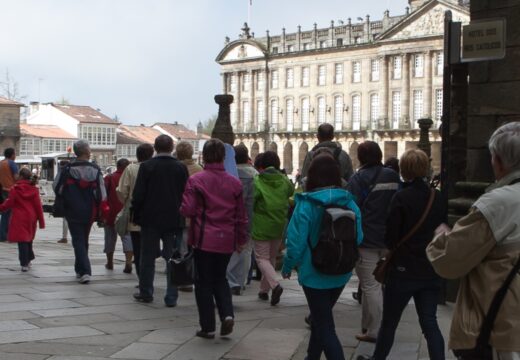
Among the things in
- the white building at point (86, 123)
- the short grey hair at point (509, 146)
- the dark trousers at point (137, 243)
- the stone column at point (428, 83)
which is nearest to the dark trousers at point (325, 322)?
the short grey hair at point (509, 146)

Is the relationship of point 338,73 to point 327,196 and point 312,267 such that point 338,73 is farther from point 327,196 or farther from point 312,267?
point 312,267

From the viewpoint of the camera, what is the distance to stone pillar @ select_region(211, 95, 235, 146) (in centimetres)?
1248

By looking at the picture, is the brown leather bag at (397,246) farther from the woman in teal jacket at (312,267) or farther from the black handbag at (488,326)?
the black handbag at (488,326)

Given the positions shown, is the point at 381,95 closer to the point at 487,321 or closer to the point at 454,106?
the point at 454,106

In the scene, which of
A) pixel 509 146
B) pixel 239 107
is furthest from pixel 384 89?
pixel 509 146

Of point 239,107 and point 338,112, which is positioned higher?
point 239,107

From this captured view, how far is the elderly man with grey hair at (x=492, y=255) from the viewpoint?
343 centimetres

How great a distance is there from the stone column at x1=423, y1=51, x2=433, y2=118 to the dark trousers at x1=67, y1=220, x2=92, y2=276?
69.9 meters

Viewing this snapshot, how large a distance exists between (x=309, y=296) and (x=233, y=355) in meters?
1.13

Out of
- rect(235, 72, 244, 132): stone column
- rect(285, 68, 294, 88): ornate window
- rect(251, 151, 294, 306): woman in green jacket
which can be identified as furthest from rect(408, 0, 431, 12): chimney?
rect(251, 151, 294, 306): woman in green jacket

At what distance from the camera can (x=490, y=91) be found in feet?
26.9

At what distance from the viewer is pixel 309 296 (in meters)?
5.36

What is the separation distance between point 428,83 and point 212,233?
73.0 m

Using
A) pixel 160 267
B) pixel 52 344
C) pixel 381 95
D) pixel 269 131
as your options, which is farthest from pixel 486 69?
pixel 269 131
